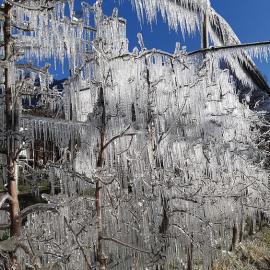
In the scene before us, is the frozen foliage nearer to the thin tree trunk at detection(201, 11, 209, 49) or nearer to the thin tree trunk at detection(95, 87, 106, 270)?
the thin tree trunk at detection(95, 87, 106, 270)

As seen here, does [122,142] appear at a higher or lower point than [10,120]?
lower

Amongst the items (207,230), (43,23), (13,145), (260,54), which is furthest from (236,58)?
(13,145)

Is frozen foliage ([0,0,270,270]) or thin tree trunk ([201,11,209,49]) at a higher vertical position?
thin tree trunk ([201,11,209,49])

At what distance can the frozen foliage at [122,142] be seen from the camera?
12.5 ft

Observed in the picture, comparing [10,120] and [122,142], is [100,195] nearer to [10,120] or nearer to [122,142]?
[122,142]

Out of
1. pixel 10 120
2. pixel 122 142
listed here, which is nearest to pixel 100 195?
pixel 122 142

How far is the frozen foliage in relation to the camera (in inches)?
150

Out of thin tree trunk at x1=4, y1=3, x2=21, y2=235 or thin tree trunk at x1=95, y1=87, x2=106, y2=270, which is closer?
thin tree trunk at x1=4, y1=3, x2=21, y2=235

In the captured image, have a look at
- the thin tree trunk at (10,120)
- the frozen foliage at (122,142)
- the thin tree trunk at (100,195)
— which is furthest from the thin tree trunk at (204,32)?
the thin tree trunk at (10,120)

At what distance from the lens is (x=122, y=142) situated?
512 cm

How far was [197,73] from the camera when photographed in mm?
6535

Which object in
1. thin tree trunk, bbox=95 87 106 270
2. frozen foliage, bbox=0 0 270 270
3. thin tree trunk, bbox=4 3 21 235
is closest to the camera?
thin tree trunk, bbox=4 3 21 235

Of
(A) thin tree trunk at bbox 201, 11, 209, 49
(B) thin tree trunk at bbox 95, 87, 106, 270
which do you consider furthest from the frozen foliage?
(A) thin tree trunk at bbox 201, 11, 209, 49

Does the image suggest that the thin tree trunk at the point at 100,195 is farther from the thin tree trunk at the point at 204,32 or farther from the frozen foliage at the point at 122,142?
the thin tree trunk at the point at 204,32
